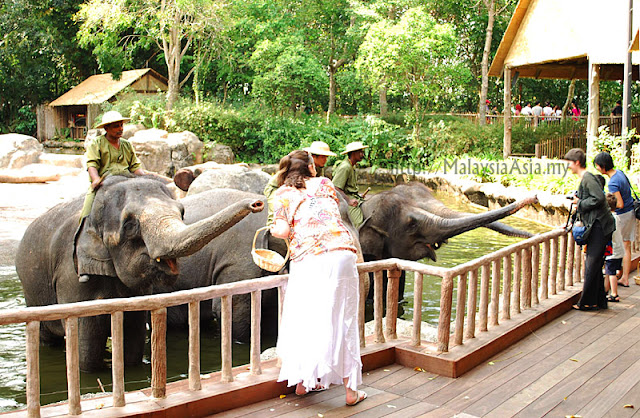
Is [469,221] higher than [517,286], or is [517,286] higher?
[469,221]

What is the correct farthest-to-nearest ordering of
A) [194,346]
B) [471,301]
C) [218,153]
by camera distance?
[218,153], [471,301], [194,346]

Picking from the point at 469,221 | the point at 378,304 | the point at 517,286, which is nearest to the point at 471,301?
the point at 378,304

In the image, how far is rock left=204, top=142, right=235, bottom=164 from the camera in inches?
1016

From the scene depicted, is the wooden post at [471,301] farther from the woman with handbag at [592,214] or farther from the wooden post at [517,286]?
the woman with handbag at [592,214]

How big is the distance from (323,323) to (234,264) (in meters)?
3.04

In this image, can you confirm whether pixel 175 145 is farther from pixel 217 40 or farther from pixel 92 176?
pixel 92 176

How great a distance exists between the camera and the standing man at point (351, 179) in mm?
8562

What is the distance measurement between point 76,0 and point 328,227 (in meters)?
33.3

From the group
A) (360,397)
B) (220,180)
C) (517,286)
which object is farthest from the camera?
(220,180)

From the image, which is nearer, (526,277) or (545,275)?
(526,277)

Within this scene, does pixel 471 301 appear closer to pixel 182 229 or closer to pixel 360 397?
pixel 360 397

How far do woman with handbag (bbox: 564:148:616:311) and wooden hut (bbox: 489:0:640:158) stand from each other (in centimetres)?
866

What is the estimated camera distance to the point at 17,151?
916 inches

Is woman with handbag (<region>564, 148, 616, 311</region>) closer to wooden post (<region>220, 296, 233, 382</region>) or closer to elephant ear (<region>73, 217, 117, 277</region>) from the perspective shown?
wooden post (<region>220, 296, 233, 382</region>)
